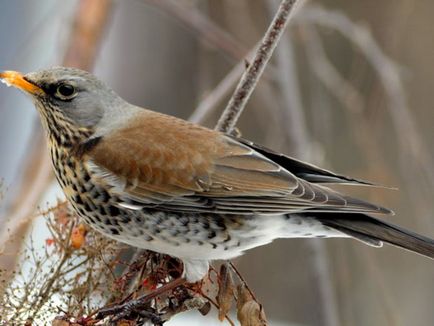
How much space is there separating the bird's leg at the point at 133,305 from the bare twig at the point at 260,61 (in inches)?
24.2

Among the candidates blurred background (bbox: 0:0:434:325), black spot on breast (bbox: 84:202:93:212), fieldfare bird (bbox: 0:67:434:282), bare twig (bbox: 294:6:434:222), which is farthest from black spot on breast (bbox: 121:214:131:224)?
bare twig (bbox: 294:6:434:222)

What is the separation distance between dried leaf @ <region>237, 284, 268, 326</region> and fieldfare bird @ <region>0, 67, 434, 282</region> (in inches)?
14.8

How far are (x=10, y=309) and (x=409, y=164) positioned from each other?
2154 mm

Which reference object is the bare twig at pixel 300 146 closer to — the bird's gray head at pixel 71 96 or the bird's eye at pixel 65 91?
the bird's gray head at pixel 71 96

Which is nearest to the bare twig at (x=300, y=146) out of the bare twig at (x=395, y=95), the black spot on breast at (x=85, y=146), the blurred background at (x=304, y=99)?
the blurred background at (x=304, y=99)

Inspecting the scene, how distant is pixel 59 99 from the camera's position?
9.29 feet

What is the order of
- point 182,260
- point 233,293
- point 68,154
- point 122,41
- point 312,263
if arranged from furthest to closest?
point 122,41
point 312,263
point 68,154
point 182,260
point 233,293

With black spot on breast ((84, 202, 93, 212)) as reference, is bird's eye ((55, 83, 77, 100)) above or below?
above

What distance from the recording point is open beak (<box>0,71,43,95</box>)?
2.52m

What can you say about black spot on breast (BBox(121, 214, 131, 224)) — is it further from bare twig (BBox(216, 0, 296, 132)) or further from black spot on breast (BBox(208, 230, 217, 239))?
bare twig (BBox(216, 0, 296, 132))

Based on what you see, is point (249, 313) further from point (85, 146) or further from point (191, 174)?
point (85, 146)

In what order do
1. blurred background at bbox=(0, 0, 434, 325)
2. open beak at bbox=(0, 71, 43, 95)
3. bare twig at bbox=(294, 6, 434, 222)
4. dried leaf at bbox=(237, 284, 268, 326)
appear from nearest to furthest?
dried leaf at bbox=(237, 284, 268, 326) < open beak at bbox=(0, 71, 43, 95) < bare twig at bbox=(294, 6, 434, 222) < blurred background at bbox=(0, 0, 434, 325)

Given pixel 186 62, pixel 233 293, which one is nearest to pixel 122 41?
pixel 186 62

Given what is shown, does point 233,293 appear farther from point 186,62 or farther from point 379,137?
point 186,62
